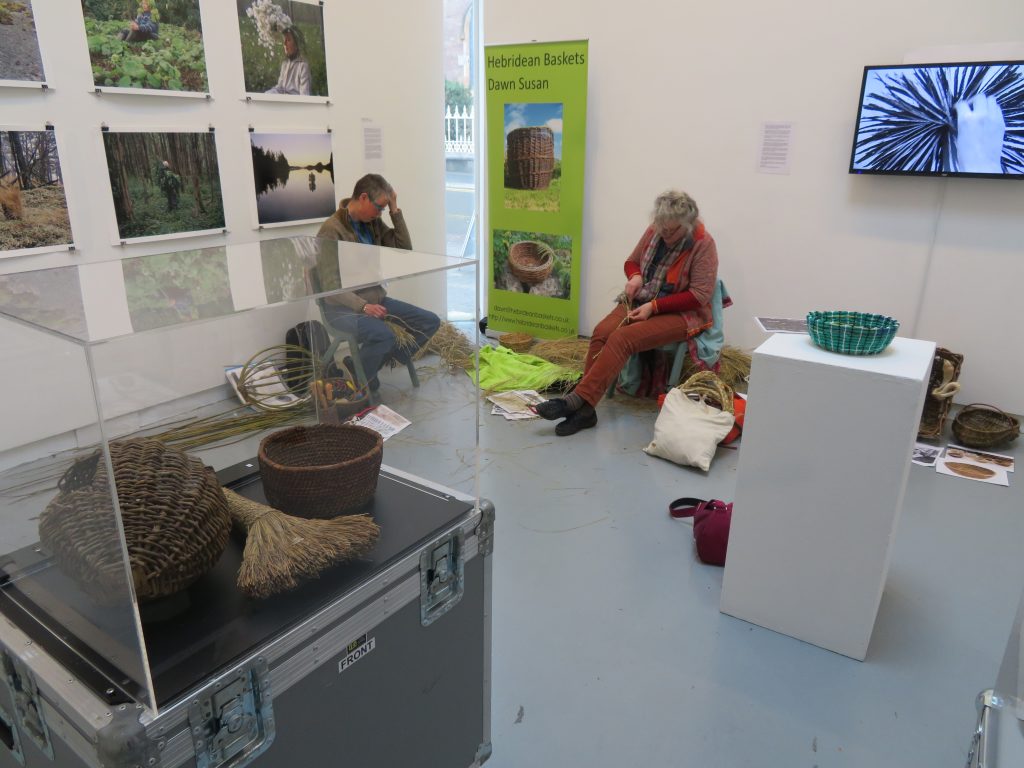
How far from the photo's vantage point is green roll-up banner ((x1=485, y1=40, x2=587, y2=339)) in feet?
15.4

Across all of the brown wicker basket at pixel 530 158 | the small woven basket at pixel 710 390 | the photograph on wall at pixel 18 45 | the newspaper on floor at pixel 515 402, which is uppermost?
the photograph on wall at pixel 18 45

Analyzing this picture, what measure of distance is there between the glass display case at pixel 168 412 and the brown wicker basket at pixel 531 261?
3.54 metres

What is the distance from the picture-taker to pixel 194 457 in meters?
1.25

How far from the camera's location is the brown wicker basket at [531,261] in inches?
199

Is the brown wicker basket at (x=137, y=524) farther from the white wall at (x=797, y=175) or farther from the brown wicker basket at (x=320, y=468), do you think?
the white wall at (x=797, y=175)

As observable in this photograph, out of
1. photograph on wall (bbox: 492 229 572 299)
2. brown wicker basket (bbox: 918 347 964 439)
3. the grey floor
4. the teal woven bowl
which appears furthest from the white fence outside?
the teal woven bowl

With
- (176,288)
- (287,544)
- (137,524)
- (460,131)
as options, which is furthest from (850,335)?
(460,131)

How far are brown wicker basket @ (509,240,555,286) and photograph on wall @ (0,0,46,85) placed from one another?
3.00 m

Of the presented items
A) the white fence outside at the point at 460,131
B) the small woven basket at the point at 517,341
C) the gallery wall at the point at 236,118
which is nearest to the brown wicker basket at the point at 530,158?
the gallery wall at the point at 236,118

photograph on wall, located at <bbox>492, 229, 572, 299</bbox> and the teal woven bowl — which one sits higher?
the teal woven bowl

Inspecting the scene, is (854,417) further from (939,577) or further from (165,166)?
(165,166)

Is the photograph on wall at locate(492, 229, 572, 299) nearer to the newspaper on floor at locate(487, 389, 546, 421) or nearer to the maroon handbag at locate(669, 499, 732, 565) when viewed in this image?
the newspaper on floor at locate(487, 389, 546, 421)

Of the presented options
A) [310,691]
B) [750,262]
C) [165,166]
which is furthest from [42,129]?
[750,262]

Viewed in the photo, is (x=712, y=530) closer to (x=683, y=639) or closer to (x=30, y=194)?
(x=683, y=639)
